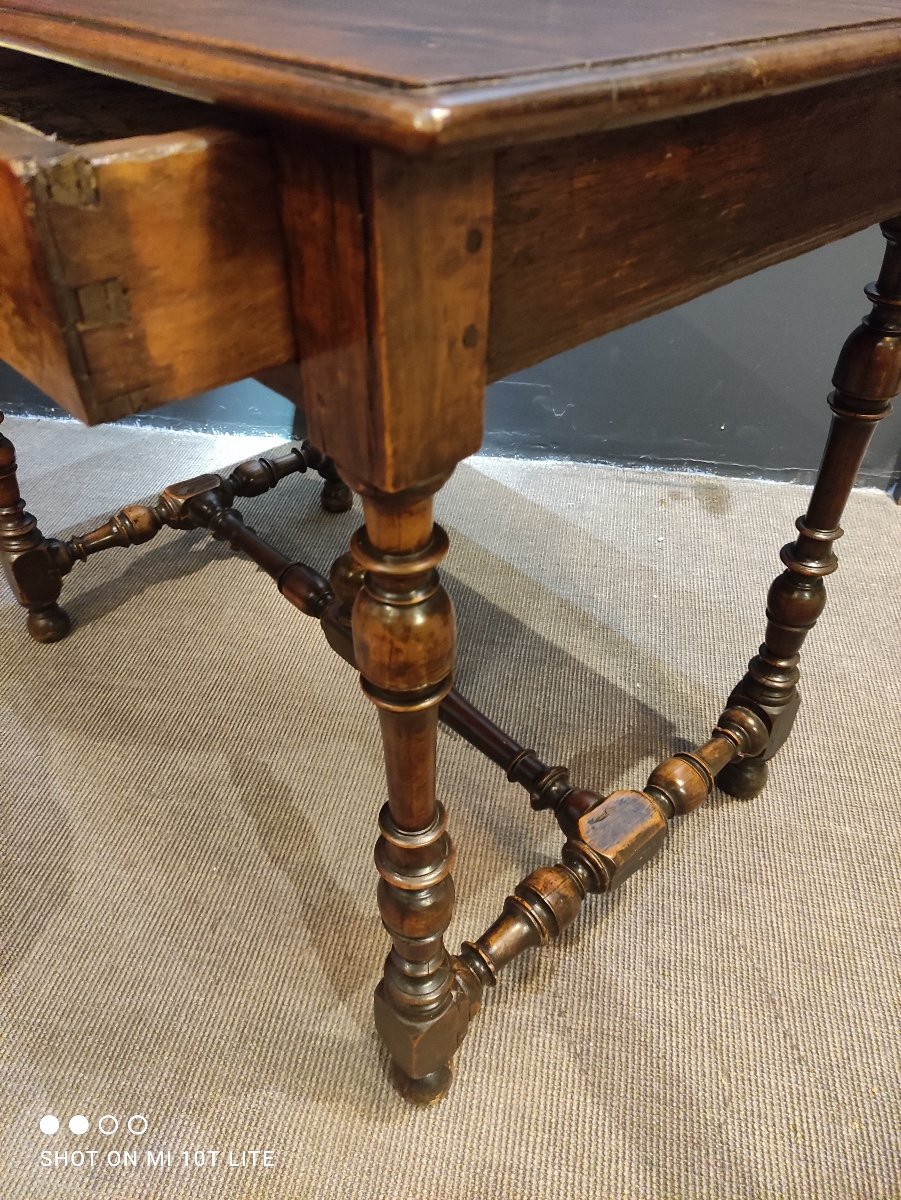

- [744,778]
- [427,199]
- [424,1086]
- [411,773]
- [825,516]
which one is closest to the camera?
[427,199]

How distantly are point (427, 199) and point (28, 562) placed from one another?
0.93 metres

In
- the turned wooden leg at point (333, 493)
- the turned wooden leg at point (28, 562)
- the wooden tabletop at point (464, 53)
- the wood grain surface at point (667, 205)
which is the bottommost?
the turned wooden leg at point (333, 493)

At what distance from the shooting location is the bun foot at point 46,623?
1134 millimetres

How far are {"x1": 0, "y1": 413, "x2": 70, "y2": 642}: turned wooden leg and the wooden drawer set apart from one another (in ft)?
2.31

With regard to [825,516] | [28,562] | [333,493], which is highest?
[825,516]

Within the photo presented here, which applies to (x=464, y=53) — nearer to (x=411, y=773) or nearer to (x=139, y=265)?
(x=139, y=265)

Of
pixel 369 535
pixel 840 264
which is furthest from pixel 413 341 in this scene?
pixel 840 264

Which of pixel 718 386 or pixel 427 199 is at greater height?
pixel 427 199

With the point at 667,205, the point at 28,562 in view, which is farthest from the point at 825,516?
the point at 28,562

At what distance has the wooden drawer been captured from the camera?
0.30 m

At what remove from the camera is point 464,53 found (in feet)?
1.11

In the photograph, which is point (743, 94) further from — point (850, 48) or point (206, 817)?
point (206, 817)

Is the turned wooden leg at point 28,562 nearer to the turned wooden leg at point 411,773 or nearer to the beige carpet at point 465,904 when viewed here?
the beige carpet at point 465,904

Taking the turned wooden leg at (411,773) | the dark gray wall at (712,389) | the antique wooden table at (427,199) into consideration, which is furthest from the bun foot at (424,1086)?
the dark gray wall at (712,389)
